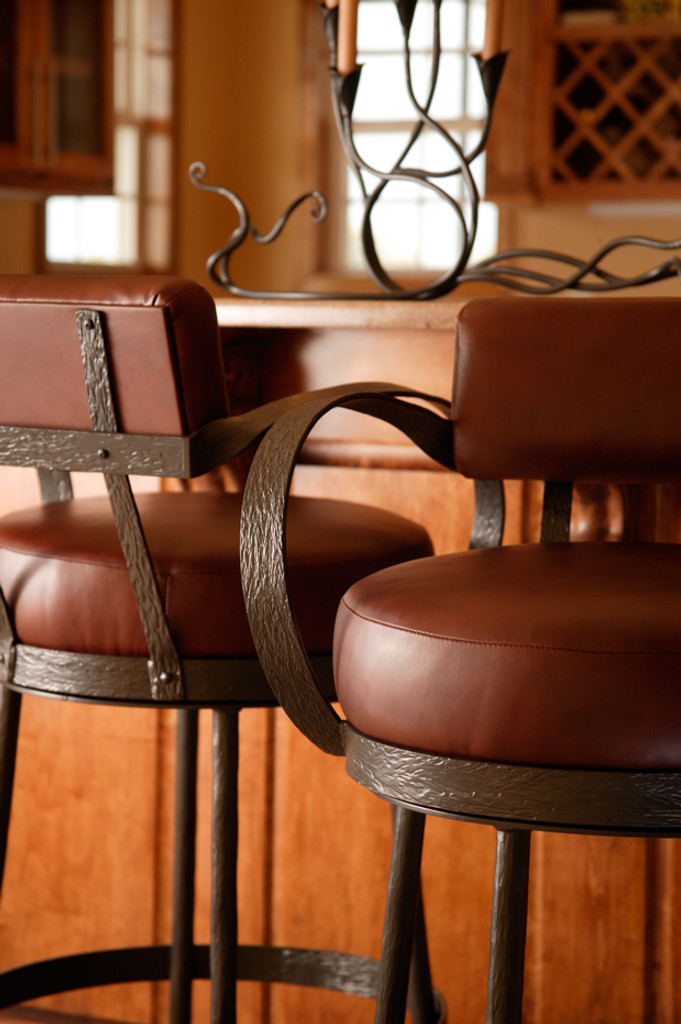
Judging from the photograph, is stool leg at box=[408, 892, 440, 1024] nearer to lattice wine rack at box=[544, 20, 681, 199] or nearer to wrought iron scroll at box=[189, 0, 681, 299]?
wrought iron scroll at box=[189, 0, 681, 299]

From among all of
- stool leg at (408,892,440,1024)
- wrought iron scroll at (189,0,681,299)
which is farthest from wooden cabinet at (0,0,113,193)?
stool leg at (408,892,440,1024)

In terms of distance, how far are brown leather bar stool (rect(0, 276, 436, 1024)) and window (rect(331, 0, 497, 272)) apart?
4.46 m

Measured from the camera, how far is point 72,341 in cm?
91

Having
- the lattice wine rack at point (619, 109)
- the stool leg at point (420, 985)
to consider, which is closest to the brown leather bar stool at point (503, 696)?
the stool leg at point (420, 985)

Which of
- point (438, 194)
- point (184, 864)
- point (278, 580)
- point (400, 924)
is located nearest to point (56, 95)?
point (438, 194)

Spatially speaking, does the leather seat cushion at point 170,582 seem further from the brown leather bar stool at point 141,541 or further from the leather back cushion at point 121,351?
the leather back cushion at point 121,351

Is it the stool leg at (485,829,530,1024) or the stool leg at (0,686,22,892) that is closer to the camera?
the stool leg at (485,829,530,1024)

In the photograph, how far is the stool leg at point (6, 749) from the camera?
3.72ft

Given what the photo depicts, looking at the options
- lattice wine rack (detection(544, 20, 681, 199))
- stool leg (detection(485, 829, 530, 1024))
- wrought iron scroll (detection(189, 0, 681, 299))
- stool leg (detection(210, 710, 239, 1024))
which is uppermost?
lattice wine rack (detection(544, 20, 681, 199))

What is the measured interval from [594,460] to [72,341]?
50 centimetres

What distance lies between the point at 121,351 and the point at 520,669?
38cm

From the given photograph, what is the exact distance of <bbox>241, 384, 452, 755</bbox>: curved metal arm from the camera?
872mm

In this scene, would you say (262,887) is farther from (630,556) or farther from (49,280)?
(49,280)

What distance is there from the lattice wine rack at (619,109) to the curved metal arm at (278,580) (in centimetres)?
332
